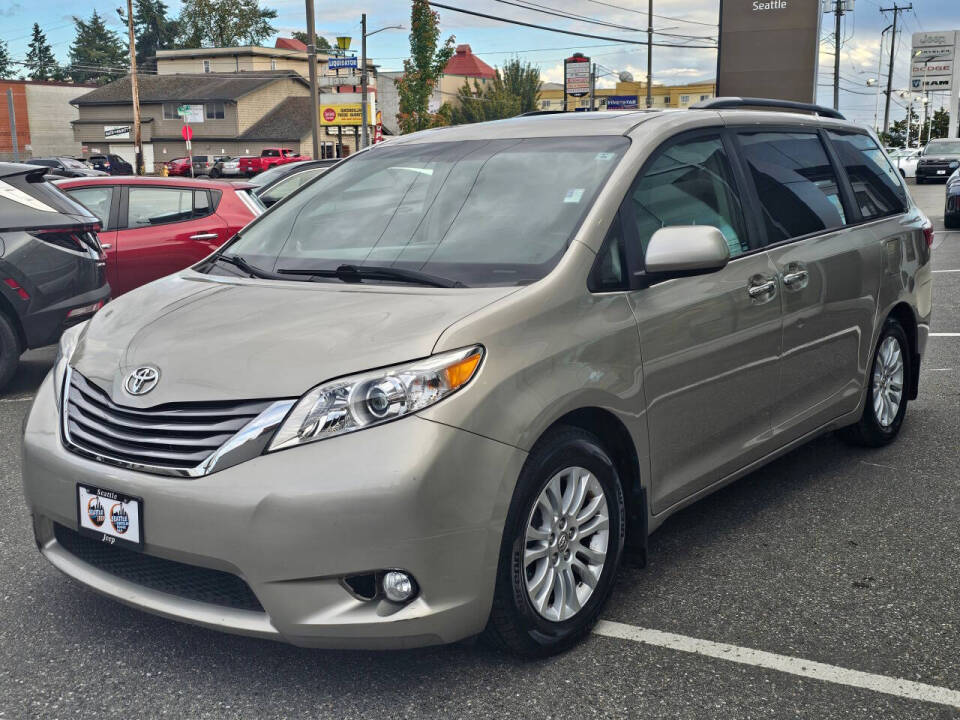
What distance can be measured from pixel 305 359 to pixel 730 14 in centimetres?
3591

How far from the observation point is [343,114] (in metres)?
61.3

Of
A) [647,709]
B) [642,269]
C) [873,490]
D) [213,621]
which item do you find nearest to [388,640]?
[213,621]

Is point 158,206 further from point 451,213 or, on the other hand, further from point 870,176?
point 870,176

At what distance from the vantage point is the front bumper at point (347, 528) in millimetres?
2691

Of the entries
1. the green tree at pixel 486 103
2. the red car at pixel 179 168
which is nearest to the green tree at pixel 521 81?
the green tree at pixel 486 103

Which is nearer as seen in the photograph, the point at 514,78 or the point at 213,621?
the point at 213,621

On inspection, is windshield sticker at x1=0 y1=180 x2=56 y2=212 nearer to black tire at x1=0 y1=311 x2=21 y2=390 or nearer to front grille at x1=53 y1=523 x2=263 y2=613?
black tire at x1=0 y1=311 x2=21 y2=390

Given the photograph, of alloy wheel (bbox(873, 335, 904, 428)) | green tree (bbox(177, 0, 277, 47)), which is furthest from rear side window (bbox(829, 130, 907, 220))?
green tree (bbox(177, 0, 277, 47))

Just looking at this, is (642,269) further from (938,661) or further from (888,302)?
(888,302)

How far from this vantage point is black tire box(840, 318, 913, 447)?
5.22 metres

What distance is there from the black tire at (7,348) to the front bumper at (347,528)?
4.80m

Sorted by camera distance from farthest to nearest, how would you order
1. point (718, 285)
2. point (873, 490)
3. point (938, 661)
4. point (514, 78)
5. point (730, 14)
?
point (514, 78) < point (730, 14) < point (873, 490) < point (718, 285) < point (938, 661)

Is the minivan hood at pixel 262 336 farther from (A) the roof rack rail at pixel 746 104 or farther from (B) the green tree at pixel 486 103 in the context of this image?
(B) the green tree at pixel 486 103

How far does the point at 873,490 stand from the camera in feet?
15.9
